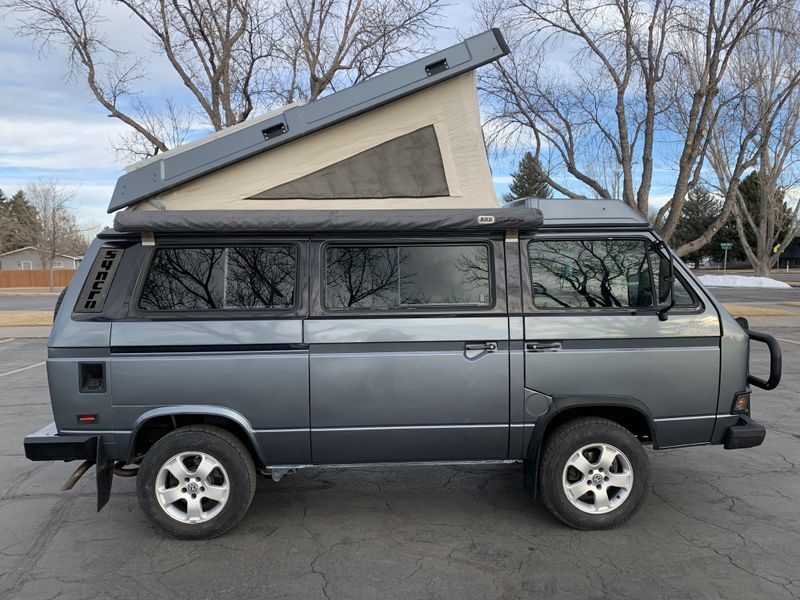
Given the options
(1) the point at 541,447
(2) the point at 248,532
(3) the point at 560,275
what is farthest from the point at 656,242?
(2) the point at 248,532

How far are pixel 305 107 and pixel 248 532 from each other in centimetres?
291

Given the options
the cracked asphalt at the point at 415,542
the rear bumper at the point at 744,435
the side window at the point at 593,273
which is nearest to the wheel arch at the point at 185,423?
the cracked asphalt at the point at 415,542

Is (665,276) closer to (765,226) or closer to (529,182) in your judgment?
(529,182)

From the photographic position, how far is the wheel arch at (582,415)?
158 inches

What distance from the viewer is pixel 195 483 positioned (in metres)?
3.95

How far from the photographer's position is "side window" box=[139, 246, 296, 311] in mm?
4000

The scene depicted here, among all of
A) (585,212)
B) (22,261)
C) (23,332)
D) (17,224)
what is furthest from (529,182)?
(22,261)

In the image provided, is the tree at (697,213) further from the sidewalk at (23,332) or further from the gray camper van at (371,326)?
the gray camper van at (371,326)

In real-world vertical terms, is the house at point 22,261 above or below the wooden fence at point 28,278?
above

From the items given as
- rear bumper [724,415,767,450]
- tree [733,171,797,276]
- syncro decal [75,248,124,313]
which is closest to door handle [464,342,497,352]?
rear bumper [724,415,767,450]

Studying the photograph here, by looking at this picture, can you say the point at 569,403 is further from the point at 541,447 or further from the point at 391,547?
the point at 391,547

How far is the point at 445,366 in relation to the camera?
3.96 m

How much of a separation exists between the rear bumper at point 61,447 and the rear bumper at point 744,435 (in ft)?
13.9

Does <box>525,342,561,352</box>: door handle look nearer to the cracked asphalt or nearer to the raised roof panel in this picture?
the raised roof panel
